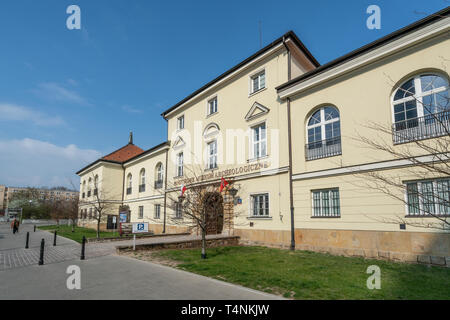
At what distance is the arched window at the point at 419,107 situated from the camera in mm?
9062

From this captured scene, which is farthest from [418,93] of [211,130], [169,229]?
[169,229]

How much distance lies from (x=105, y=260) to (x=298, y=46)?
1381 centimetres

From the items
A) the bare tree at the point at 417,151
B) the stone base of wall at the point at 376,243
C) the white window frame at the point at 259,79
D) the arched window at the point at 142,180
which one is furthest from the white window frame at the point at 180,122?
the bare tree at the point at 417,151

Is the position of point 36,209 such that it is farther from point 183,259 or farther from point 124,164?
point 183,259

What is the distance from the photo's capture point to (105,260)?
10180 mm

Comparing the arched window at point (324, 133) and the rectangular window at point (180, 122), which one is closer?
the arched window at point (324, 133)

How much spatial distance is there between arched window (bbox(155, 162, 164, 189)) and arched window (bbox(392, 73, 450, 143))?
19247mm

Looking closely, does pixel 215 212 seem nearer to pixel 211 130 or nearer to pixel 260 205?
pixel 260 205

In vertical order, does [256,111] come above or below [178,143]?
above

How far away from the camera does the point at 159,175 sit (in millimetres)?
25641

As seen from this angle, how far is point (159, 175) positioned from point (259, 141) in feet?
43.6

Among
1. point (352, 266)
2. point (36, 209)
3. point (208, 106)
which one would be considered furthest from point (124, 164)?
point (36, 209)

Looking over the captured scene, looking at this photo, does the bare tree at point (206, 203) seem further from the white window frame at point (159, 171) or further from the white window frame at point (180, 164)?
the white window frame at point (159, 171)

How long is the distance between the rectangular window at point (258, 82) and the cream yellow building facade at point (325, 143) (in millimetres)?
64
